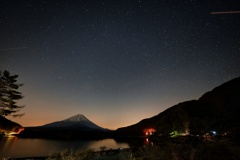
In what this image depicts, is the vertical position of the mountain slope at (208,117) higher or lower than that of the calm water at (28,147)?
higher

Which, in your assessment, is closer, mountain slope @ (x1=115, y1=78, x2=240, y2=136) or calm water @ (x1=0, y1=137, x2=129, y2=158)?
calm water @ (x1=0, y1=137, x2=129, y2=158)

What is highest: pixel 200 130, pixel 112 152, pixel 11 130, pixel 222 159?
pixel 11 130

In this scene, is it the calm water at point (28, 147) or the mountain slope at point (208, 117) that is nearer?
the calm water at point (28, 147)

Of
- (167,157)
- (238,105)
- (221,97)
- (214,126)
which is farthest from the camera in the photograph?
(221,97)

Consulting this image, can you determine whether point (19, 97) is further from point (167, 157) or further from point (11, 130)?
point (167, 157)

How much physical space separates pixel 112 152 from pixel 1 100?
1984cm

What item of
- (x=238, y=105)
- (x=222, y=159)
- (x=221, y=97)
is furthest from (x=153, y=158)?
(x=221, y=97)

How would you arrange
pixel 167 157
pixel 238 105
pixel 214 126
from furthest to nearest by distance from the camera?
pixel 238 105
pixel 214 126
pixel 167 157

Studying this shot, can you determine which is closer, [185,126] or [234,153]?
[234,153]

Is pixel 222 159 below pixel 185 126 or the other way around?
below

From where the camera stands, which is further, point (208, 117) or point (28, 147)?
point (208, 117)

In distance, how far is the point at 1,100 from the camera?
28828 millimetres

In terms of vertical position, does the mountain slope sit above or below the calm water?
above

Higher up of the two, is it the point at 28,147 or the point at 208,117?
the point at 208,117
